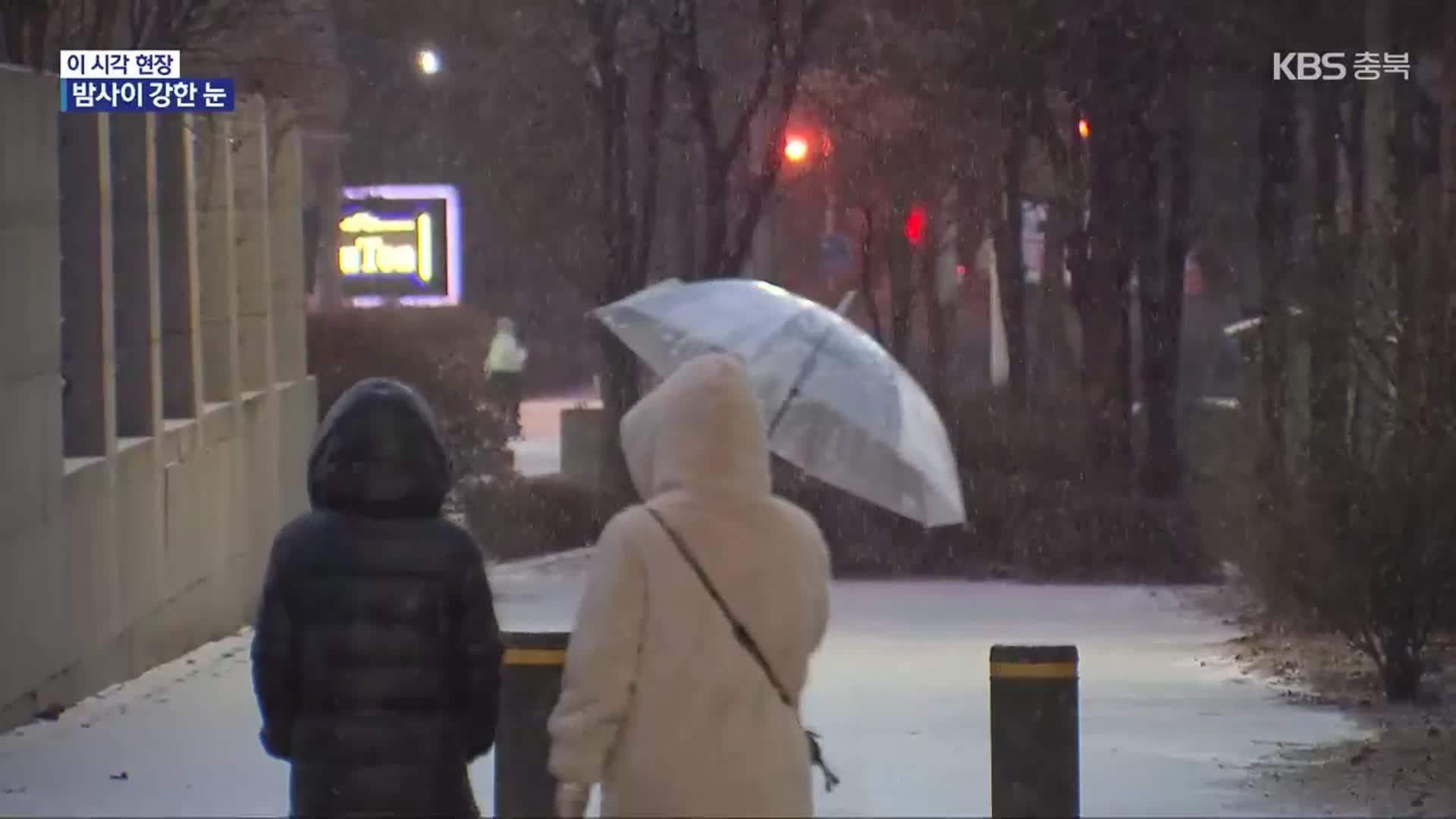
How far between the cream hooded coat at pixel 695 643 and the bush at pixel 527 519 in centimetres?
1866

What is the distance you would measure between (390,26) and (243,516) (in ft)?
48.0

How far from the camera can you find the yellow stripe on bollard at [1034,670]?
22.1 ft

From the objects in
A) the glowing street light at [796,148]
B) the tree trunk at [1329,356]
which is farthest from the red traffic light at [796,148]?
the tree trunk at [1329,356]

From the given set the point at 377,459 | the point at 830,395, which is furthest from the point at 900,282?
the point at 377,459

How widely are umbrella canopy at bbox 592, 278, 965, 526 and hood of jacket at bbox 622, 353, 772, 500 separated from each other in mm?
3464

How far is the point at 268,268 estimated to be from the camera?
18156mm

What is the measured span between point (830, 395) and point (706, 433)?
3.74 metres

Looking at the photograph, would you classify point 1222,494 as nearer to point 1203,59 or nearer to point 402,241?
point 1203,59

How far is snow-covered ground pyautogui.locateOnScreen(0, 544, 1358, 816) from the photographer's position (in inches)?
356

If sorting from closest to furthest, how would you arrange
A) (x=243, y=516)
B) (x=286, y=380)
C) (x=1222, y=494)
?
(x=1222, y=494)
(x=243, y=516)
(x=286, y=380)

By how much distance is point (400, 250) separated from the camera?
2611 centimetres

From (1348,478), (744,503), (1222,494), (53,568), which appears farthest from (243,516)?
(744,503)
